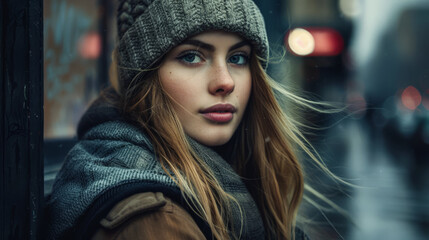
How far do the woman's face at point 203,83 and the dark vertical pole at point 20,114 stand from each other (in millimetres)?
491

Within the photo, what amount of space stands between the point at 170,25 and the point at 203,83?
24 centimetres

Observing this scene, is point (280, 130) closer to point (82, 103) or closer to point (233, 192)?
point (233, 192)

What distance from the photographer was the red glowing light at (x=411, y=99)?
19303 millimetres

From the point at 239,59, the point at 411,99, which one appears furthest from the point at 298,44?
the point at 411,99

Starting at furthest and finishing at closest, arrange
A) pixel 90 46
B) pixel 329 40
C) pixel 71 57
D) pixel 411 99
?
pixel 411 99, pixel 329 40, pixel 90 46, pixel 71 57

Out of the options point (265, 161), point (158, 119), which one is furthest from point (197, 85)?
point (265, 161)

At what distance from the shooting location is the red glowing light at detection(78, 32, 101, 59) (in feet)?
9.08

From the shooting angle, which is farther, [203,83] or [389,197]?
[389,197]

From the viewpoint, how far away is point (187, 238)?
108 cm

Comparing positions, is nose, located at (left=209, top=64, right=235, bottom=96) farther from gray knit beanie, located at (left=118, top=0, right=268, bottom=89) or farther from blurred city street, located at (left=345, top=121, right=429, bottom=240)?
blurred city street, located at (left=345, top=121, right=429, bottom=240)

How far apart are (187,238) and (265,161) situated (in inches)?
29.8

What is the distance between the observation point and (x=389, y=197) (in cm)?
693

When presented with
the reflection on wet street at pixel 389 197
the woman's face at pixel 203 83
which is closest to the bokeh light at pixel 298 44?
the woman's face at pixel 203 83

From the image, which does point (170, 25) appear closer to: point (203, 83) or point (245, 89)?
point (203, 83)
